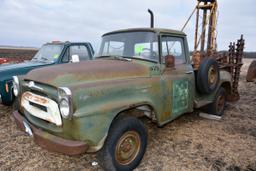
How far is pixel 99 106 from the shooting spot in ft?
8.36

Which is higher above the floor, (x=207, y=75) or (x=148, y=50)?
(x=148, y=50)

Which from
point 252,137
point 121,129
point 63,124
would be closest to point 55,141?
point 63,124

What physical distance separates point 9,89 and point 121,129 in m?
3.67

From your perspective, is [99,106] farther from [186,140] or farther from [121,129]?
[186,140]

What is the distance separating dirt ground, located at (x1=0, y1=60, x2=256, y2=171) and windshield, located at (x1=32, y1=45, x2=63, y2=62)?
1953 millimetres

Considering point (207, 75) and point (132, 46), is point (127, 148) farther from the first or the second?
point (207, 75)

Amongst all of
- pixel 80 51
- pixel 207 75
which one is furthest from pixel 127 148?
pixel 80 51

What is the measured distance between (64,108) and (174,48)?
2.48 meters

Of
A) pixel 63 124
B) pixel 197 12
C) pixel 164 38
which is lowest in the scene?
pixel 63 124

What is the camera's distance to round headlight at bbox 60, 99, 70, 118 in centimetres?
238

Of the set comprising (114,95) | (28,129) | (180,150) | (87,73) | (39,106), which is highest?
(87,73)

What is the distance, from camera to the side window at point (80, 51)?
6222mm

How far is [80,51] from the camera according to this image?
643cm

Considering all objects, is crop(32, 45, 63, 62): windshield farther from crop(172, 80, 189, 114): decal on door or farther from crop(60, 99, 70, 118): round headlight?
crop(60, 99, 70, 118): round headlight
